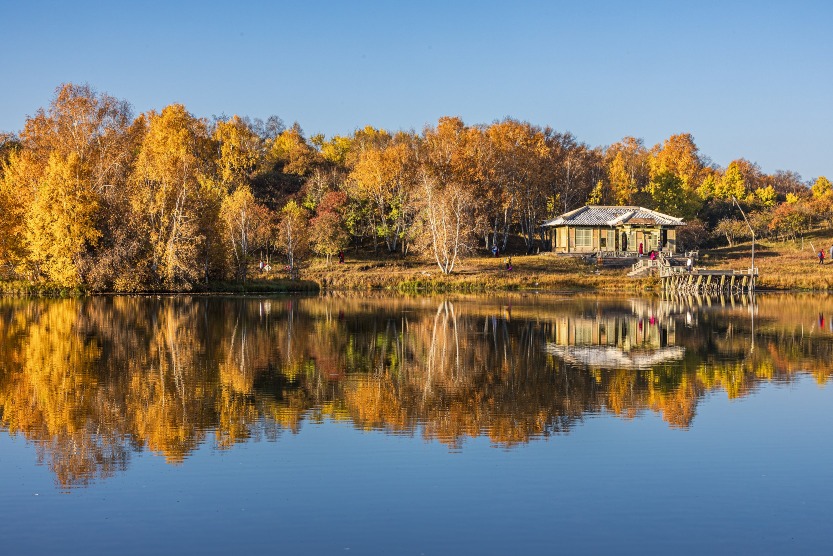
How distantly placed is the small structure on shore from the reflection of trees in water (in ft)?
139

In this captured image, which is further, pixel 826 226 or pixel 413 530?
pixel 826 226

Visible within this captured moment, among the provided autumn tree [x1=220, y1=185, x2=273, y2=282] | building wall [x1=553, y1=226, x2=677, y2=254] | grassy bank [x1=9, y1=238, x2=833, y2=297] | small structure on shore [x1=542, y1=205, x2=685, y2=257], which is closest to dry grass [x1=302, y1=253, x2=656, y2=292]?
grassy bank [x1=9, y1=238, x2=833, y2=297]

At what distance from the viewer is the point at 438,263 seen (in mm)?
75188

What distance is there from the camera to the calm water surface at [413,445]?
1092 centimetres

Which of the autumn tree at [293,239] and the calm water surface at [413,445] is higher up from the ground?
the autumn tree at [293,239]

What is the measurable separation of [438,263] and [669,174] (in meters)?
40.9

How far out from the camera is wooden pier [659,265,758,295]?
68562mm

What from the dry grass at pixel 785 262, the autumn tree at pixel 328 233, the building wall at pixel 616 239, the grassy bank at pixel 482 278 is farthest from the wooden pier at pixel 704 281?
the autumn tree at pixel 328 233

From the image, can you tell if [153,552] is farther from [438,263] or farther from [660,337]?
[438,263]

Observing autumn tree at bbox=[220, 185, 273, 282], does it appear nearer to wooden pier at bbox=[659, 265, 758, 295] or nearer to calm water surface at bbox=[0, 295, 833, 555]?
wooden pier at bbox=[659, 265, 758, 295]

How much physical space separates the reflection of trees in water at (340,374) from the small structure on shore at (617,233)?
1668 inches

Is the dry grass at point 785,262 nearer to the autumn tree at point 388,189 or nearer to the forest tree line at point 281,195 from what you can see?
the forest tree line at point 281,195

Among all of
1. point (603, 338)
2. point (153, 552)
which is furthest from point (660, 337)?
point (153, 552)

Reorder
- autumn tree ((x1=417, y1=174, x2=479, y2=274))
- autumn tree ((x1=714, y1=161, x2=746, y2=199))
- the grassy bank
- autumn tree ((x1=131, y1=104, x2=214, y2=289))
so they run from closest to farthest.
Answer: autumn tree ((x1=131, y1=104, x2=214, y2=289)), the grassy bank, autumn tree ((x1=417, y1=174, x2=479, y2=274)), autumn tree ((x1=714, y1=161, x2=746, y2=199))
